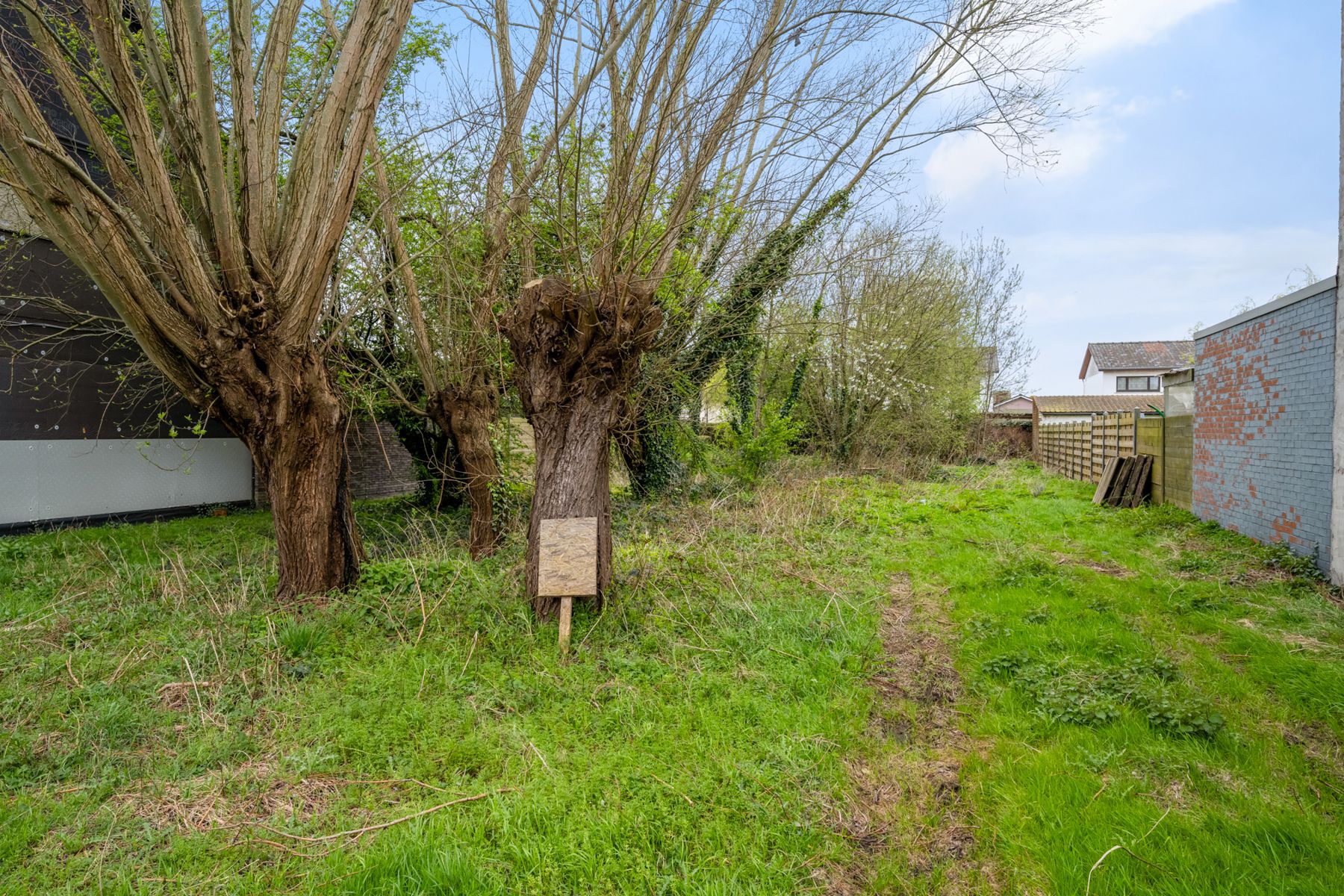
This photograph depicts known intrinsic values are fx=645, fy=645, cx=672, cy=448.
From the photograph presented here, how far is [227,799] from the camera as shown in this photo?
8.86ft

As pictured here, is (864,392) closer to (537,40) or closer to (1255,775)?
(537,40)

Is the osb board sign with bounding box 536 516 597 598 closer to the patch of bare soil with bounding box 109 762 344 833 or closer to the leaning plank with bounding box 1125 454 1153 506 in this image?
the patch of bare soil with bounding box 109 762 344 833

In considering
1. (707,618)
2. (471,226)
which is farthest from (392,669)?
(471,226)

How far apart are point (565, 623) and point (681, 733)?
1.29 metres

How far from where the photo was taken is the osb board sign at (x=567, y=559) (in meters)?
4.25

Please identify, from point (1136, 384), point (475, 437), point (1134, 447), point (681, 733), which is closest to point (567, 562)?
point (681, 733)

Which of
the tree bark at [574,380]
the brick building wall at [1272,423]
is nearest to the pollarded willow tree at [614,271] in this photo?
the tree bark at [574,380]

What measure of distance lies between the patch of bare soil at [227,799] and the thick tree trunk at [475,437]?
437 cm

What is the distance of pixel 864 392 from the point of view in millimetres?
14430

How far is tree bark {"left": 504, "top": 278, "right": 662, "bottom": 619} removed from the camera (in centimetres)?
471

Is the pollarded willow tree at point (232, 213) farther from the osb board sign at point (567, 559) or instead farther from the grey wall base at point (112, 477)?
the grey wall base at point (112, 477)

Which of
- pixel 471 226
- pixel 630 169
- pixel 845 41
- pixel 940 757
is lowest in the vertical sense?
pixel 940 757

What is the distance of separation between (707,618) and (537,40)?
565cm

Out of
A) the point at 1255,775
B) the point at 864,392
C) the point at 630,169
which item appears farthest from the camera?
the point at 864,392
